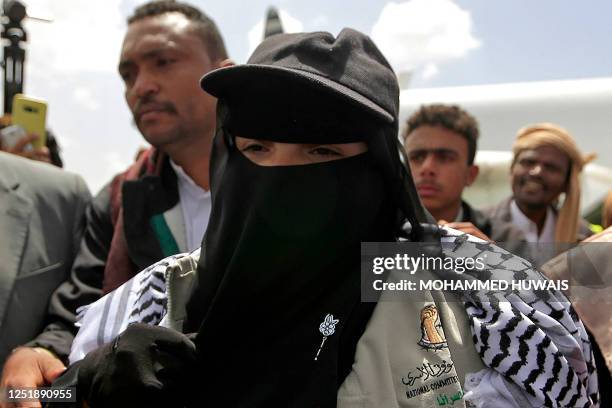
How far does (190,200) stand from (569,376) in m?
1.55

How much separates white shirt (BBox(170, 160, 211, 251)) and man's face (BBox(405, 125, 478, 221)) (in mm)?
1031

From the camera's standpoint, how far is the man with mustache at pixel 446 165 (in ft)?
9.14

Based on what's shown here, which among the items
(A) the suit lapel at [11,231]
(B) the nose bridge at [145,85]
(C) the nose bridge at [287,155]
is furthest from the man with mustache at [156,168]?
(C) the nose bridge at [287,155]

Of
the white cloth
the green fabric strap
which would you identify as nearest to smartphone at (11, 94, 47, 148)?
the green fabric strap

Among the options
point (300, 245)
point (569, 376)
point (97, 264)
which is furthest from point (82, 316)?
point (569, 376)

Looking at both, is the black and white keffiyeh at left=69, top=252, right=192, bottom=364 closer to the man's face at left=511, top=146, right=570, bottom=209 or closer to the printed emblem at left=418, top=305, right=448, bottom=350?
the printed emblem at left=418, top=305, right=448, bottom=350

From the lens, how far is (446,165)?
9.35 feet

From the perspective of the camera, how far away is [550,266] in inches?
59.4

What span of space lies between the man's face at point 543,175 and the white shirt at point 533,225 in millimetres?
77

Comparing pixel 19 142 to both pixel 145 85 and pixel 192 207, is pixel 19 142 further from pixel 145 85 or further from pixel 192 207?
pixel 192 207

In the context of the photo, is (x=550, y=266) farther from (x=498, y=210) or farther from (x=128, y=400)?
(x=498, y=210)

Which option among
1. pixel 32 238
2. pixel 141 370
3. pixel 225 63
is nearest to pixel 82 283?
pixel 32 238

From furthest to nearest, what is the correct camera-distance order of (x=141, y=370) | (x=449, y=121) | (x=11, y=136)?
(x=449, y=121) → (x=11, y=136) → (x=141, y=370)
